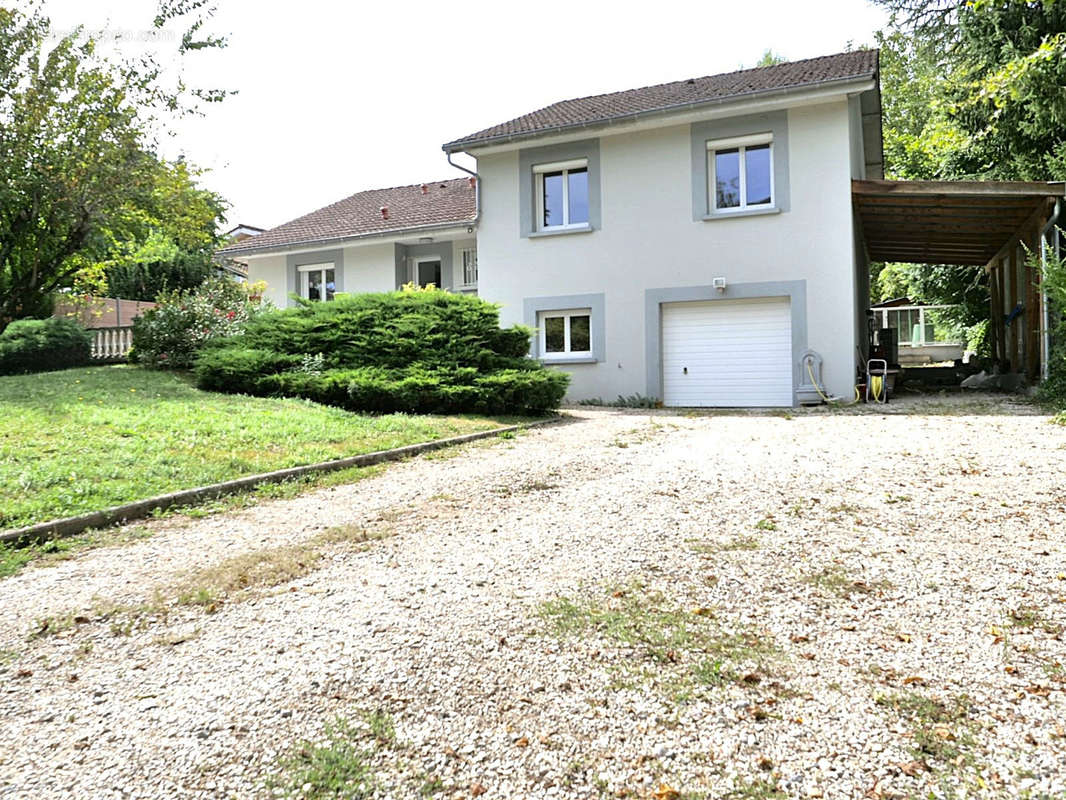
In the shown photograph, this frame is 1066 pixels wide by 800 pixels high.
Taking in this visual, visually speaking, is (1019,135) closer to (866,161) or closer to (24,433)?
(866,161)

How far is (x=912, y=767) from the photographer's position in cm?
207

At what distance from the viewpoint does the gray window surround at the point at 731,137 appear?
1314 cm

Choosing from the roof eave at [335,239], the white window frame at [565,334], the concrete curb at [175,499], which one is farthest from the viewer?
the roof eave at [335,239]

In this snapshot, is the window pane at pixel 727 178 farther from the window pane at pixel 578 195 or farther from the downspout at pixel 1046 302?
the downspout at pixel 1046 302

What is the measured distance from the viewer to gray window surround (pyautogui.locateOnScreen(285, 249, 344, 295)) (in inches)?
803

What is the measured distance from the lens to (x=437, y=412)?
34.7ft

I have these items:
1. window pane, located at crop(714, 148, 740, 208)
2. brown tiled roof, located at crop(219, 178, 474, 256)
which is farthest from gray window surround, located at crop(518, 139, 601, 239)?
brown tiled roof, located at crop(219, 178, 474, 256)

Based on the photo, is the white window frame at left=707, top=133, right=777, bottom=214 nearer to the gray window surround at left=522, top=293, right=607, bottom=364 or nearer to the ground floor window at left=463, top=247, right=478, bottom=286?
the gray window surround at left=522, top=293, right=607, bottom=364

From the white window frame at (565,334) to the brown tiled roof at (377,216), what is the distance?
4536 mm

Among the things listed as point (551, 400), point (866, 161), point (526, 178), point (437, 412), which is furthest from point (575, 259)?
point (866, 161)

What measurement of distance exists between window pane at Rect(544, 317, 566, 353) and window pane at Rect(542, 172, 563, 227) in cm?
198

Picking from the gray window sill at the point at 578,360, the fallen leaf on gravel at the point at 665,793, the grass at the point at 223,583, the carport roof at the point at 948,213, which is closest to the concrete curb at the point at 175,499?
the grass at the point at 223,583

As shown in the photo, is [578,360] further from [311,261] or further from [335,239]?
[311,261]

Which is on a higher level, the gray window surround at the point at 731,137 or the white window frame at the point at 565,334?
the gray window surround at the point at 731,137
